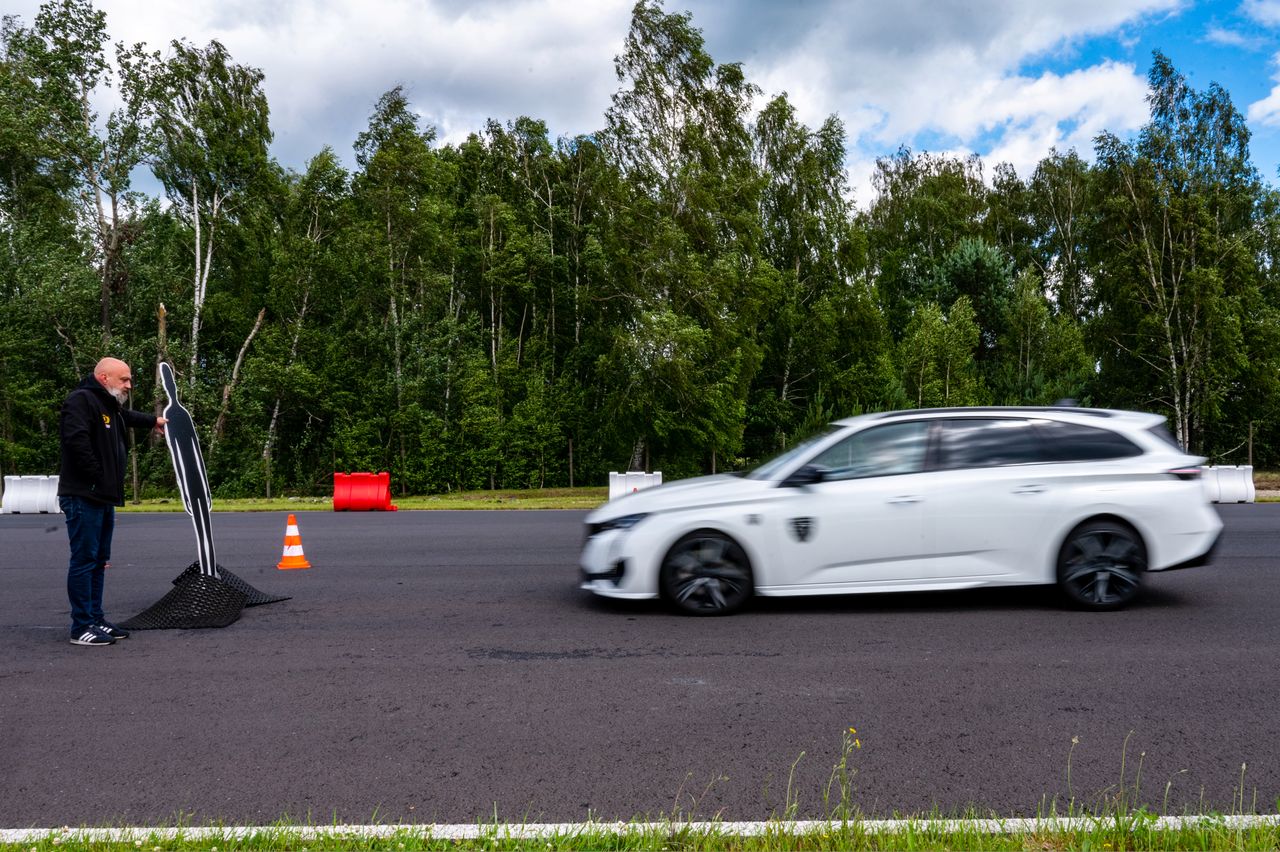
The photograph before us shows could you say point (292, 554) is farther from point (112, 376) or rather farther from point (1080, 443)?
point (1080, 443)

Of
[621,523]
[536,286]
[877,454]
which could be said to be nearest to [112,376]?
[621,523]

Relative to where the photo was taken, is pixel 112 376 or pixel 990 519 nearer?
pixel 112 376

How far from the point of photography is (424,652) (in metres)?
6.17

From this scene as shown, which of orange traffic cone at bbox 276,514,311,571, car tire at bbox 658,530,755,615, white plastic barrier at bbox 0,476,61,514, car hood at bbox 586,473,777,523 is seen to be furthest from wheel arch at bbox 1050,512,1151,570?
white plastic barrier at bbox 0,476,61,514

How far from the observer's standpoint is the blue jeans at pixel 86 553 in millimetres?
6176

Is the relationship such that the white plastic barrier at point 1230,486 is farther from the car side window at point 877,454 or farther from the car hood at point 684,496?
the car hood at point 684,496

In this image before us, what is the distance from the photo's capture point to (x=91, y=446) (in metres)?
6.22

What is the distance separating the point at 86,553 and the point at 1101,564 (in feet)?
24.9

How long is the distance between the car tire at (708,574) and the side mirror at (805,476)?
65 centimetres

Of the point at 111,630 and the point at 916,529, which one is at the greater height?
the point at 916,529

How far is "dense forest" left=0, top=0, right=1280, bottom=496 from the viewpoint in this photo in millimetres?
32531

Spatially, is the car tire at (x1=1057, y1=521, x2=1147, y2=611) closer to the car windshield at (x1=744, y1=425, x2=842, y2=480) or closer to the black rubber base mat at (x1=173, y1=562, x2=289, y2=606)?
the car windshield at (x1=744, y1=425, x2=842, y2=480)

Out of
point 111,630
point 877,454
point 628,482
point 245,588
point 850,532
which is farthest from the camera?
point 628,482

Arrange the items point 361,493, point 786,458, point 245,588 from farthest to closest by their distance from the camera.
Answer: point 361,493 < point 245,588 < point 786,458
